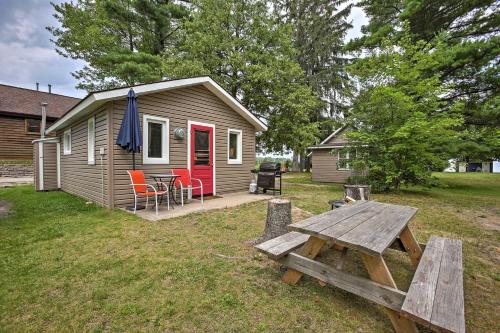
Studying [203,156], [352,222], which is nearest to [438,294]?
[352,222]

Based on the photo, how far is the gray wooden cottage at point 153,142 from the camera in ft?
18.0

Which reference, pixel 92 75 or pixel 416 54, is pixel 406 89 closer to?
pixel 416 54

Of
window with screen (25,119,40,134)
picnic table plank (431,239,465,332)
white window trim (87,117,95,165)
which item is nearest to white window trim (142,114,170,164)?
white window trim (87,117,95,165)

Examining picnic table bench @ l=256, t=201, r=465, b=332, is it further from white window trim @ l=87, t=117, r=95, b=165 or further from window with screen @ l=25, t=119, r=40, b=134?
window with screen @ l=25, t=119, r=40, b=134

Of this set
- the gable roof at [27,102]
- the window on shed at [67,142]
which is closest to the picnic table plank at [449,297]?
the window on shed at [67,142]

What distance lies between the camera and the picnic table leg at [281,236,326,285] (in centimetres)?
220

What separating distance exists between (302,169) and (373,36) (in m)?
14.1

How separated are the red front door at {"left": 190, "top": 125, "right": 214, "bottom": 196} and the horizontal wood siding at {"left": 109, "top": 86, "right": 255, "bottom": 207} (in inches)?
9.5

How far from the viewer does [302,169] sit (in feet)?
78.1

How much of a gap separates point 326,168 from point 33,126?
19.4m

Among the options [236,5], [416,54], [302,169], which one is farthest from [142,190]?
[302,169]

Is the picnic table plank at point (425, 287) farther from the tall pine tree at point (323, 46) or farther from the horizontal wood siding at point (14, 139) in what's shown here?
the horizontal wood siding at point (14, 139)

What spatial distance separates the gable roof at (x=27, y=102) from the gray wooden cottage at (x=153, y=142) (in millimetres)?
9388

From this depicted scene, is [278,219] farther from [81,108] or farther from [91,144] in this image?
[91,144]
